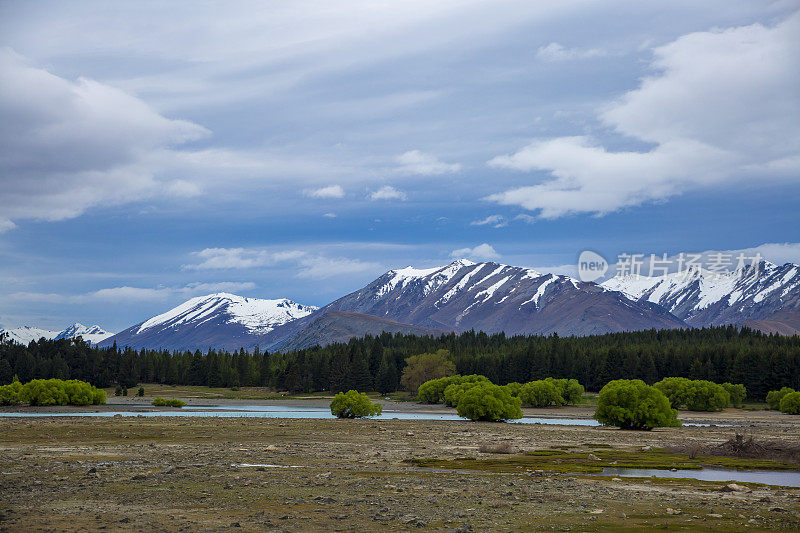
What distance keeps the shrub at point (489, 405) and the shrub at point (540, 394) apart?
3941 centimetres

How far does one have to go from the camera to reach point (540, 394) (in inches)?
4889

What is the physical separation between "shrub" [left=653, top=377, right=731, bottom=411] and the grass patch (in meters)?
78.7

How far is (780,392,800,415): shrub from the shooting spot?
358 ft

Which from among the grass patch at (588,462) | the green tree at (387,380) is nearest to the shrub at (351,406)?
the grass patch at (588,462)

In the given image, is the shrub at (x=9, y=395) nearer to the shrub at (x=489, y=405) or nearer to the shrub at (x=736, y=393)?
the shrub at (x=489, y=405)

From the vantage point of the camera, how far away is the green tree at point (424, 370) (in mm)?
165375

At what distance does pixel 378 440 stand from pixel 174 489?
1097 inches

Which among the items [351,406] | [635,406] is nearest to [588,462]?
[635,406]

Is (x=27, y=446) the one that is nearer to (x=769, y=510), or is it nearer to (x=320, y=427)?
(x=320, y=427)

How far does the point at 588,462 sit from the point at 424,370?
127 meters

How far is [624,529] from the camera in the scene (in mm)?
20953

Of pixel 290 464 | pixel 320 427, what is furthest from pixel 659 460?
pixel 320 427

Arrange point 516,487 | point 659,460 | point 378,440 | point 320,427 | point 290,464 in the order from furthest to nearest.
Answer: point 320,427, point 378,440, point 659,460, point 290,464, point 516,487

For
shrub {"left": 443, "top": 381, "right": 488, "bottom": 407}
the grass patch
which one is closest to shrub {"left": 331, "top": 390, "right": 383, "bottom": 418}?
shrub {"left": 443, "top": 381, "right": 488, "bottom": 407}
